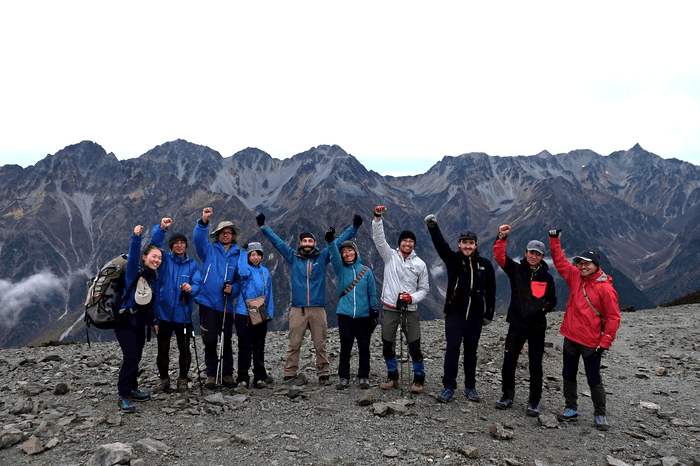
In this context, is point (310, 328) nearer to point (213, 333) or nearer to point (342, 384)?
point (342, 384)

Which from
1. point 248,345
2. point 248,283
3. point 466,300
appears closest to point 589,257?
point 466,300

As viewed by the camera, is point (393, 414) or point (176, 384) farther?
point (176, 384)

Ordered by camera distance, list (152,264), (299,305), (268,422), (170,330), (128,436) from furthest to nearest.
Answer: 1. (299,305)
2. (170,330)
3. (152,264)
4. (268,422)
5. (128,436)

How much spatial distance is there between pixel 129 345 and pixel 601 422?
9.13 meters

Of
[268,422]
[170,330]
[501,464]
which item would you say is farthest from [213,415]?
[501,464]

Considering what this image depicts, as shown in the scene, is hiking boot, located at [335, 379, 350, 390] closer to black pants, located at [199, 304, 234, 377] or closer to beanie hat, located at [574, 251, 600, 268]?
black pants, located at [199, 304, 234, 377]

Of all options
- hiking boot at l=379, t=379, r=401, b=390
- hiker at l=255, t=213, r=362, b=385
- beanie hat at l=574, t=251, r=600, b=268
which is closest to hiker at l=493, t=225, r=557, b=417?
beanie hat at l=574, t=251, r=600, b=268

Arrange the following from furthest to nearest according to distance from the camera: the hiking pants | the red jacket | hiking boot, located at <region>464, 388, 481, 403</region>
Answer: hiking boot, located at <region>464, 388, 481, 403</region> < the hiking pants < the red jacket

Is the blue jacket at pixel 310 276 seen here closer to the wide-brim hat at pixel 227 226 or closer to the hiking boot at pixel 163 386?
the wide-brim hat at pixel 227 226

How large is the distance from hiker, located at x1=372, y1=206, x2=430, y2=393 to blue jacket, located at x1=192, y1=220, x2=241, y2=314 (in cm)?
330

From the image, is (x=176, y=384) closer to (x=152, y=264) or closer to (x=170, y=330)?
(x=170, y=330)

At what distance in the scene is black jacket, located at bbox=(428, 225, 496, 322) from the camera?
8945mm

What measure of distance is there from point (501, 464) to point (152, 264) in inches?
286

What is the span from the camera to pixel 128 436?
7238mm
